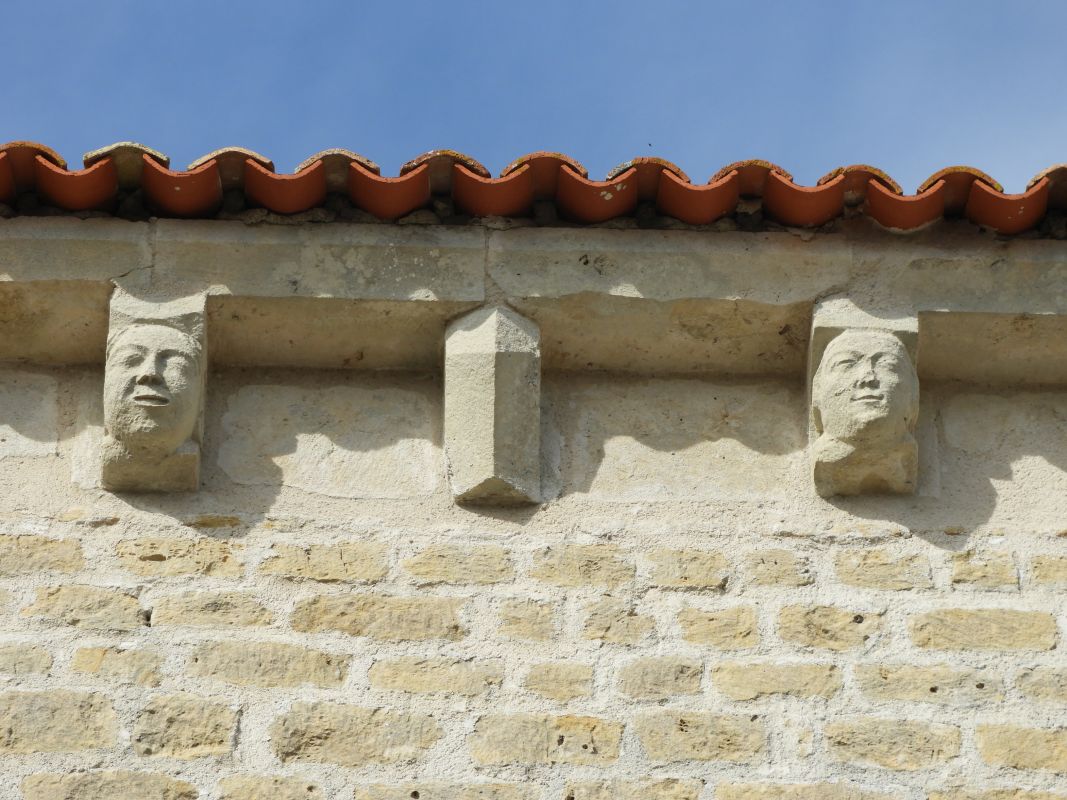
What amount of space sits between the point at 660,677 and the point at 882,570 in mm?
642

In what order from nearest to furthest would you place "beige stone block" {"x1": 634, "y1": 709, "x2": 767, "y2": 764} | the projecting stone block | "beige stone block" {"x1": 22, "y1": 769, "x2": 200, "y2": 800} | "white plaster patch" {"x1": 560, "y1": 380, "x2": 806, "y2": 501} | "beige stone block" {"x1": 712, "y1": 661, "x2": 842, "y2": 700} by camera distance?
1. "beige stone block" {"x1": 22, "y1": 769, "x2": 200, "y2": 800}
2. "beige stone block" {"x1": 634, "y1": 709, "x2": 767, "y2": 764}
3. "beige stone block" {"x1": 712, "y1": 661, "x2": 842, "y2": 700}
4. the projecting stone block
5. "white plaster patch" {"x1": 560, "y1": 380, "x2": 806, "y2": 501}

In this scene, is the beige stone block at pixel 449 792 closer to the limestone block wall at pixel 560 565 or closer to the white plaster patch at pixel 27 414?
the limestone block wall at pixel 560 565

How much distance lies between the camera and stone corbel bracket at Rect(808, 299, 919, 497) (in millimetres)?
4809

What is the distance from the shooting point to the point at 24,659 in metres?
4.51

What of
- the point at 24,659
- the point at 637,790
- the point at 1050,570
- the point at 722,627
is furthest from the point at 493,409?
the point at 1050,570

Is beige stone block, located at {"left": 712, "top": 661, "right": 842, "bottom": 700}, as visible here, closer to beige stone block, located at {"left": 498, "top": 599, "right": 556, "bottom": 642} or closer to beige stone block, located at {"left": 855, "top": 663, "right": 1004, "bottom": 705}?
beige stone block, located at {"left": 855, "top": 663, "right": 1004, "bottom": 705}

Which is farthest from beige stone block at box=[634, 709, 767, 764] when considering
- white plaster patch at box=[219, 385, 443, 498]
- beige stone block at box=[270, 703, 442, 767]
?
white plaster patch at box=[219, 385, 443, 498]

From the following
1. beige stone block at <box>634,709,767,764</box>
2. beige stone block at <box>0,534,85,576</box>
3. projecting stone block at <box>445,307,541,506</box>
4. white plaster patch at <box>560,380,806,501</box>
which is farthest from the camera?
white plaster patch at <box>560,380,806,501</box>

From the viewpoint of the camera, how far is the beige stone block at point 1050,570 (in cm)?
471

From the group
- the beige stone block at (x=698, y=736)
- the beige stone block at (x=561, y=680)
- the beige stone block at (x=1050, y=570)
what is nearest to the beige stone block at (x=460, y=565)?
the beige stone block at (x=561, y=680)

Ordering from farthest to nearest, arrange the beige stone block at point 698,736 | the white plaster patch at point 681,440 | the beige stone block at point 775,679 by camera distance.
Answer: the white plaster patch at point 681,440
the beige stone block at point 775,679
the beige stone block at point 698,736

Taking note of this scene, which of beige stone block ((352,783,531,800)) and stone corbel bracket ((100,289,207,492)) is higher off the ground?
stone corbel bracket ((100,289,207,492))

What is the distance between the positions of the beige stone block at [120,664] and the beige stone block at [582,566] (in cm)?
93

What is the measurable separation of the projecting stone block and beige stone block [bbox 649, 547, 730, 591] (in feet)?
1.17
